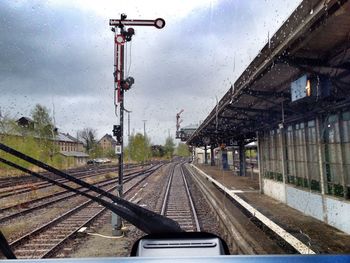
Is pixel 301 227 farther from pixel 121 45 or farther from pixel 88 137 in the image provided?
pixel 121 45

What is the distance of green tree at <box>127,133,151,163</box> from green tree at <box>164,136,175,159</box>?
0.61ft

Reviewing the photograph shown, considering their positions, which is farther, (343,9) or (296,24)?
(296,24)

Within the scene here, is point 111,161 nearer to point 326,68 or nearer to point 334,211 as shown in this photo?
point 326,68

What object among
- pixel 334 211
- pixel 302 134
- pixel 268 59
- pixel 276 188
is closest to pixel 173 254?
pixel 268 59

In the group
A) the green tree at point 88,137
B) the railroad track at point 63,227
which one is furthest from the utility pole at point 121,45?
the railroad track at point 63,227

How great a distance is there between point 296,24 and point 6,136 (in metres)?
3.39

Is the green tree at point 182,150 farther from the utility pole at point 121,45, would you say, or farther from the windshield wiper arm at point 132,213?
the windshield wiper arm at point 132,213

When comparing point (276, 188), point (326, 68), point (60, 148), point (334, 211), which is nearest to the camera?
point (60, 148)

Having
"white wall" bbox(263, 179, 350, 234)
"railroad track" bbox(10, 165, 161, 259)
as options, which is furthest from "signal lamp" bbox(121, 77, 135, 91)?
"white wall" bbox(263, 179, 350, 234)

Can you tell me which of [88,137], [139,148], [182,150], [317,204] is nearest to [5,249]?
[88,137]

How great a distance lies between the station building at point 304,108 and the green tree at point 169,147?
45 cm

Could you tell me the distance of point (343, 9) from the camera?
2975mm

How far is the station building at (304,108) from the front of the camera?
3535 mm

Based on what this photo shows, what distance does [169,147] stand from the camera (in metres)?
3.04
